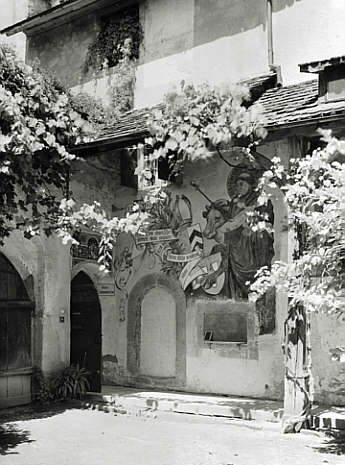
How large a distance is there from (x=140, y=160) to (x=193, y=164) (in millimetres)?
1000

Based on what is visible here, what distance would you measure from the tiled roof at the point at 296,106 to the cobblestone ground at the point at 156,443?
4157 mm

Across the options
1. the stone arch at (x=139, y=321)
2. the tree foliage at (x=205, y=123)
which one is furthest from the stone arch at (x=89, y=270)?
the tree foliage at (x=205, y=123)

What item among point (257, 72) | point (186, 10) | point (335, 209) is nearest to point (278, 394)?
point (335, 209)

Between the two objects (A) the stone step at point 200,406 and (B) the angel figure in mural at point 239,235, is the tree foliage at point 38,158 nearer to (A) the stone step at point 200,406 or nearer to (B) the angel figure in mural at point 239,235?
(B) the angel figure in mural at point 239,235

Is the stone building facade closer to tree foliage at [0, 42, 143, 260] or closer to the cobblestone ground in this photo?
tree foliage at [0, 42, 143, 260]

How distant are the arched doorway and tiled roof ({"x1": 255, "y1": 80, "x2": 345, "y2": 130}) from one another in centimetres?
497

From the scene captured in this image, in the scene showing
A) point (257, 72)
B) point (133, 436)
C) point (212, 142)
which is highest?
point (257, 72)

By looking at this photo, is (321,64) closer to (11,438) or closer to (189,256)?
(189,256)

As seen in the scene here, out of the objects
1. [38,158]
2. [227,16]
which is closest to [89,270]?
[38,158]

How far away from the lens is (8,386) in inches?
416

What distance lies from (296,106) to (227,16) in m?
3.88

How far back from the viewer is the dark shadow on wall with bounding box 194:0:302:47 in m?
11.9

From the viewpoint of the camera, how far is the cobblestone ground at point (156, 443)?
7277 millimetres

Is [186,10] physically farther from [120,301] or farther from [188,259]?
[120,301]
